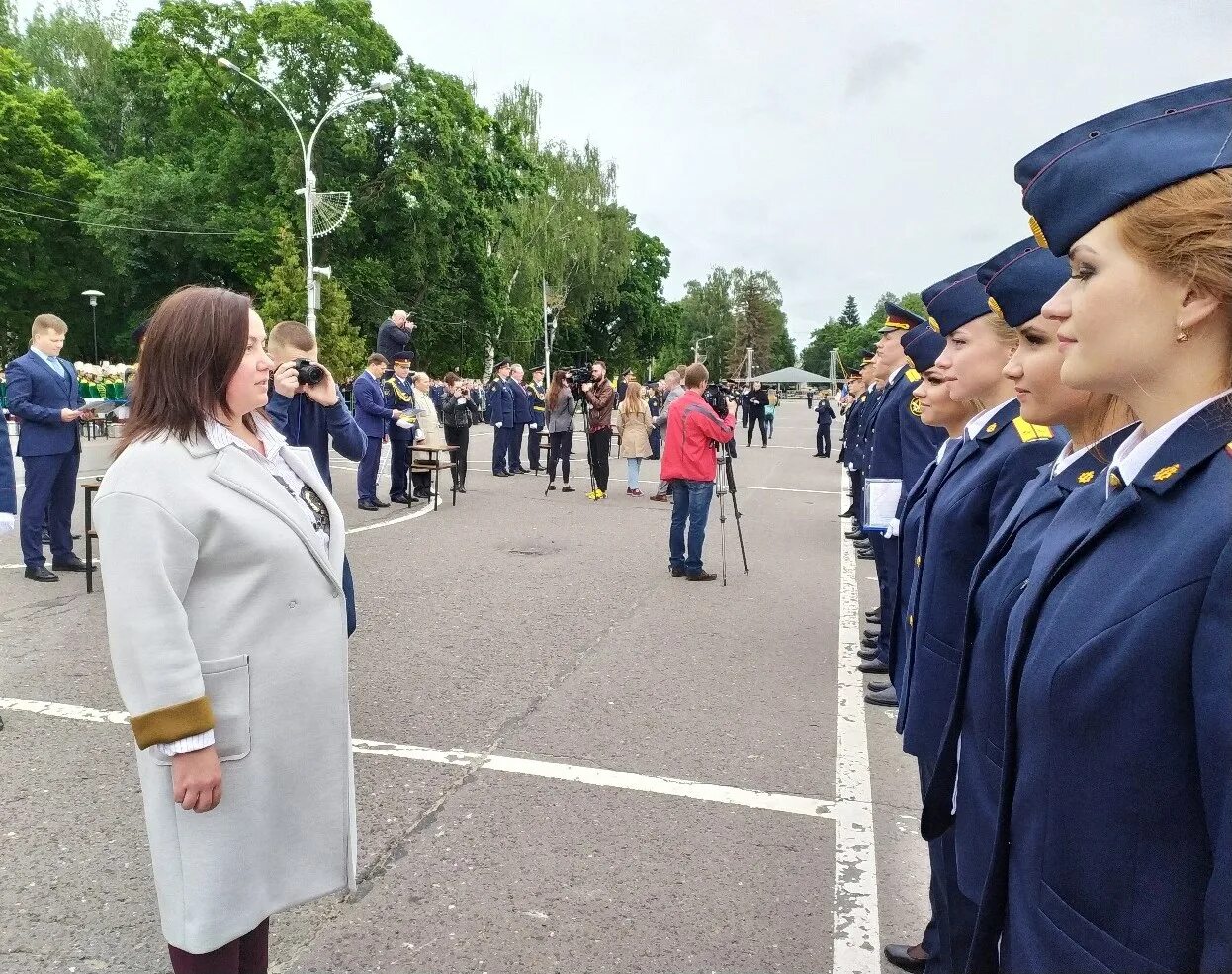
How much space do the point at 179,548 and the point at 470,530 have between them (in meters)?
8.77

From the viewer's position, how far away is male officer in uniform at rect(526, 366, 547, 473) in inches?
712

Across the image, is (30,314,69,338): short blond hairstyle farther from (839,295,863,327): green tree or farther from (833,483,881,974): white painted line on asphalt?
(839,295,863,327): green tree

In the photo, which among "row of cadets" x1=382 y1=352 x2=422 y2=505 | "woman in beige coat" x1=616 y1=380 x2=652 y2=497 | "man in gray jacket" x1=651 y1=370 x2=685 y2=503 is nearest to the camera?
"row of cadets" x1=382 y1=352 x2=422 y2=505

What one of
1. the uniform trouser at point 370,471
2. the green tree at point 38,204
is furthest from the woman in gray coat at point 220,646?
the green tree at point 38,204

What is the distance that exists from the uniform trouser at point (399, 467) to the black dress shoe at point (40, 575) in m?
5.65

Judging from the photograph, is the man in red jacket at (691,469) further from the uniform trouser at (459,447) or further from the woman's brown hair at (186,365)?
the woman's brown hair at (186,365)

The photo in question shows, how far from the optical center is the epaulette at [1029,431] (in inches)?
94.5

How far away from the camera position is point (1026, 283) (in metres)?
2.30

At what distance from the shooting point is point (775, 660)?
5.83m

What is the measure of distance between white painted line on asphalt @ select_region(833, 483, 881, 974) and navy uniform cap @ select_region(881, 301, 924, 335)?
7.61 ft

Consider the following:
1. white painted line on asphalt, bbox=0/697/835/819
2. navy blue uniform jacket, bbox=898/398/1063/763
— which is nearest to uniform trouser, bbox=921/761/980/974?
navy blue uniform jacket, bbox=898/398/1063/763

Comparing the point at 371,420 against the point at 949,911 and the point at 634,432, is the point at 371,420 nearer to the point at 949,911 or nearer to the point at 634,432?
the point at 634,432

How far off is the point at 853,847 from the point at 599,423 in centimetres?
1112

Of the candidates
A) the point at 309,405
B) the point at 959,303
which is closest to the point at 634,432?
the point at 309,405
